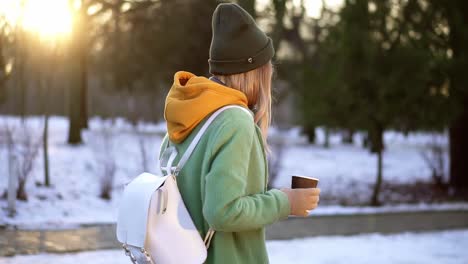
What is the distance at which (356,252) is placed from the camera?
663 centimetres

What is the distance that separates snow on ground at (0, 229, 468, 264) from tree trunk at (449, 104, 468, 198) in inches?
196

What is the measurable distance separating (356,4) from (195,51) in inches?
434

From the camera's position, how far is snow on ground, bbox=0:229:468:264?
18.8 feet

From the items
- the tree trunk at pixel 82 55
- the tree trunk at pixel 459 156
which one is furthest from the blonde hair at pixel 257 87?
the tree trunk at pixel 82 55

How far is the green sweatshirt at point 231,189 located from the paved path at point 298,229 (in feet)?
13.6

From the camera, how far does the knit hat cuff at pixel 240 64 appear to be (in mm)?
2113

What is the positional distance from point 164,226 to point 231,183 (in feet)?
0.88

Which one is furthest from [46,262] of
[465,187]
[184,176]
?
[465,187]

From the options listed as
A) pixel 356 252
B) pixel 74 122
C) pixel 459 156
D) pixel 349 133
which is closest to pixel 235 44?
pixel 356 252

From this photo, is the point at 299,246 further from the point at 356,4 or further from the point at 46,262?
the point at 356,4

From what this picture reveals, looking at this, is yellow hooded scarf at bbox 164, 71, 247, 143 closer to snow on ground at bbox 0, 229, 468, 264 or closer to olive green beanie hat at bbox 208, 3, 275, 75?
olive green beanie hat at bbox 208, 3, 275, 75

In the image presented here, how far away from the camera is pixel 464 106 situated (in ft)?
38.3

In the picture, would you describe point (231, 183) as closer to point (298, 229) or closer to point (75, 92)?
point (298, 229)

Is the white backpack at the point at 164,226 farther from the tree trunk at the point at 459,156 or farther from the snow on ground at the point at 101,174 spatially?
the tree trunk at the point at 459,156
